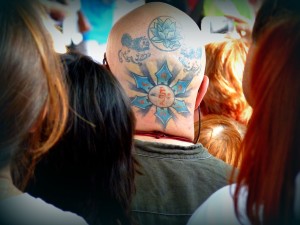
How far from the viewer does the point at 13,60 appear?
52 cm

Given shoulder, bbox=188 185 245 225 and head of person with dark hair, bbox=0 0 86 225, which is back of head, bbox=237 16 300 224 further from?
head of person with dark hair, bbox=0 0 86 225

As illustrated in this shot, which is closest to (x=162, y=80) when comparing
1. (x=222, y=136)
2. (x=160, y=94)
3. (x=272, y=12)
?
(x=160, y=94)

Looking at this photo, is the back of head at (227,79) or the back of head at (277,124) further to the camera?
the back of head at (227,79)

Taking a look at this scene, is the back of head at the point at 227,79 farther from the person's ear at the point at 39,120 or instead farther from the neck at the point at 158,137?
the person's ear at the point at 39,120

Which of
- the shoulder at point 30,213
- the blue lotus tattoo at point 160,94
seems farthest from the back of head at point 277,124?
the blue lotus tattoo at point 160,94

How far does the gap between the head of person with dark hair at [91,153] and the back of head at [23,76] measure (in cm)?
11

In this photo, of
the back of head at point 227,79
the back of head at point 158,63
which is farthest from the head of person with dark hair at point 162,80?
the back of head at point 227,79

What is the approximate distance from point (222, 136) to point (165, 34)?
10.6 inches

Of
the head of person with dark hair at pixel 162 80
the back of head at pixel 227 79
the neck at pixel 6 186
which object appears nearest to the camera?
the neck at pixel 6 186

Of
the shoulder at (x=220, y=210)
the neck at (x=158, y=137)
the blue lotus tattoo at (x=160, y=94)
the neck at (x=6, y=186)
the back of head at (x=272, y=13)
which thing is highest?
the back of head at (x=272, y=13)

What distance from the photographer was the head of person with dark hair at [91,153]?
685 mm

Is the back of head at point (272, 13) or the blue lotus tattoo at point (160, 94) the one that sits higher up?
the back of head at point (272, 13)

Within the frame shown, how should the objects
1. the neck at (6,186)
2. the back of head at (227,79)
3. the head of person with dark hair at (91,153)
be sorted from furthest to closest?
the back of head at (227,79) → the head of person with dark hair at (91,153) → the neck at (6,186)

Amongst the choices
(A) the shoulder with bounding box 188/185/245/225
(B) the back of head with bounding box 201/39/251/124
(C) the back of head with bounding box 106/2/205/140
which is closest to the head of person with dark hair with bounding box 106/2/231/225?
(C) the back of head with bounding box 106/2/205/140
